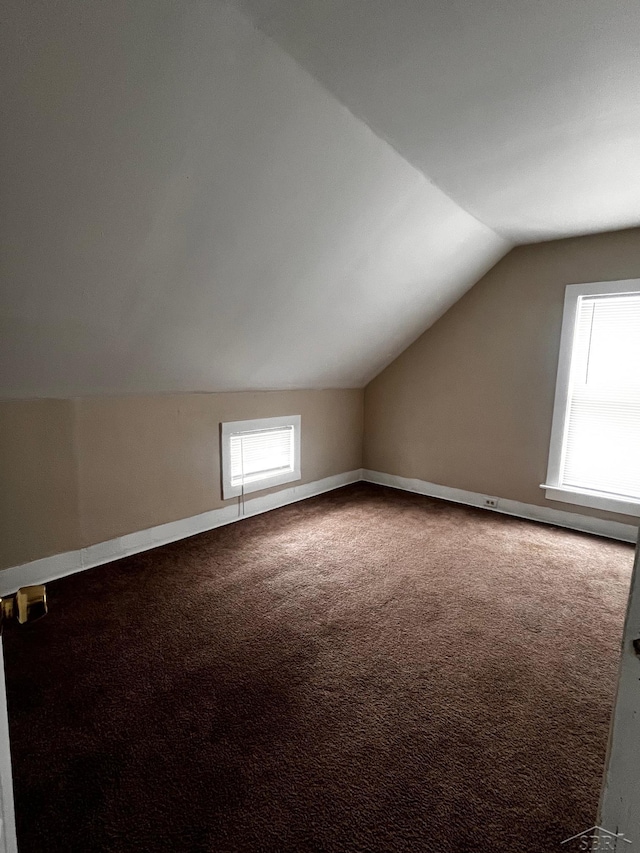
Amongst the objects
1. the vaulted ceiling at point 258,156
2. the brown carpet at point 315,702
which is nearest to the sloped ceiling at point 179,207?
the vaulted ceiling at point 258,156

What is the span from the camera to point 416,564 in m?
2.81

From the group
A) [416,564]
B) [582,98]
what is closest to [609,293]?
[582,98]

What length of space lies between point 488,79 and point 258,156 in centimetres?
89

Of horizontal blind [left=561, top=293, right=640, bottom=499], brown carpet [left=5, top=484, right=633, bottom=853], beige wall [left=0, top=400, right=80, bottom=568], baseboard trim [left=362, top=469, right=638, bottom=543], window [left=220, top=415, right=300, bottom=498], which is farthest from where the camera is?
window [left=220, top=415, right=300, bottom=498]

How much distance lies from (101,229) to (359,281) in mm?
1643

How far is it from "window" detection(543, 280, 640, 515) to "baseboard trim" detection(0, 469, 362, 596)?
7.21 feet

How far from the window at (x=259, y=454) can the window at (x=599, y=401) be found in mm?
2149

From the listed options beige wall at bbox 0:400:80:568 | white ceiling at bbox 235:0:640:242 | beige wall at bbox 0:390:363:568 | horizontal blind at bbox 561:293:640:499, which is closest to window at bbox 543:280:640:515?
horizontal blind at bbox 561:293:640:499

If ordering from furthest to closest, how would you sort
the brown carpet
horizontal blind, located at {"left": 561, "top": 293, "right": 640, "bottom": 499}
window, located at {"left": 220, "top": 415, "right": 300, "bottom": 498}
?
window, located at {"left": 220, "top": 415, "right": 300, "bottom": 498}, horizontal blind, located at {"left": 561, "top": 293, "right": 640, "bottom": 499}, the brown carpet

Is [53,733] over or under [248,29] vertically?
under

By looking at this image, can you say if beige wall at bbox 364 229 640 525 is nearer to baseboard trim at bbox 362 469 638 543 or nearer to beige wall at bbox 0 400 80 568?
baseboard trim at bbox 362 469 638 543

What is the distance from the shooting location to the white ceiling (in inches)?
51.9

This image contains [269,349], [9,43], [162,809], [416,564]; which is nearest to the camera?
[9,43]

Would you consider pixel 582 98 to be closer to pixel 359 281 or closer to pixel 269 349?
pixel 359 281
